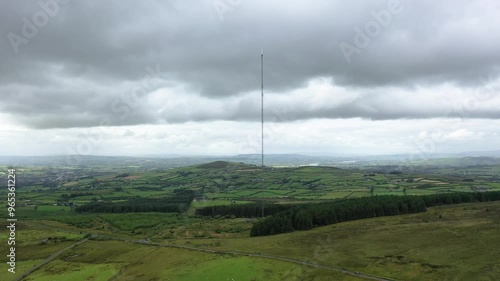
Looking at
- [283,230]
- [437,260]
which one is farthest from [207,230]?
[437,260]

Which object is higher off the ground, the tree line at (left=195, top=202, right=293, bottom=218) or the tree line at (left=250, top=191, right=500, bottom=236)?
the tree line at (left=250, top=191, right=500, bottom=236)

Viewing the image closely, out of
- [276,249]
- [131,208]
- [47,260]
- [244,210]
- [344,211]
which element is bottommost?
[131,208]

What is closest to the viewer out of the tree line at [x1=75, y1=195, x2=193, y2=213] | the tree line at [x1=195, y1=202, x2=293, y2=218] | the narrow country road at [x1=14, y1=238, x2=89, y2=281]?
the narrow country road at [x1=14, y1=238, x2=89, y2=281]

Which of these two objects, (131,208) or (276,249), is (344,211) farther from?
(131,208)

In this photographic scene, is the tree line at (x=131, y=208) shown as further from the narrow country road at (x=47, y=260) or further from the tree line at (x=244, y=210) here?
the narrow country road at (x=47, y=260)

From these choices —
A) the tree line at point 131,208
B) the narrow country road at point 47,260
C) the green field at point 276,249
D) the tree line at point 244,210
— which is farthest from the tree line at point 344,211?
the tree line at point 131,208

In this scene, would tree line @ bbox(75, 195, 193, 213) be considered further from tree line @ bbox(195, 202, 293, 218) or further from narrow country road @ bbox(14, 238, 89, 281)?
narrow country road @ bbox(14, 238, 89, 281)

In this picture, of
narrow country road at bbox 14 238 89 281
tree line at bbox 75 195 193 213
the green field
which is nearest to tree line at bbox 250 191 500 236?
the green field

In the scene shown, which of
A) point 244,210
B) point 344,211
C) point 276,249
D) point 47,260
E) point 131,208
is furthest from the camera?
point 131,208

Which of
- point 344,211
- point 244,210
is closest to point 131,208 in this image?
point 244,210
